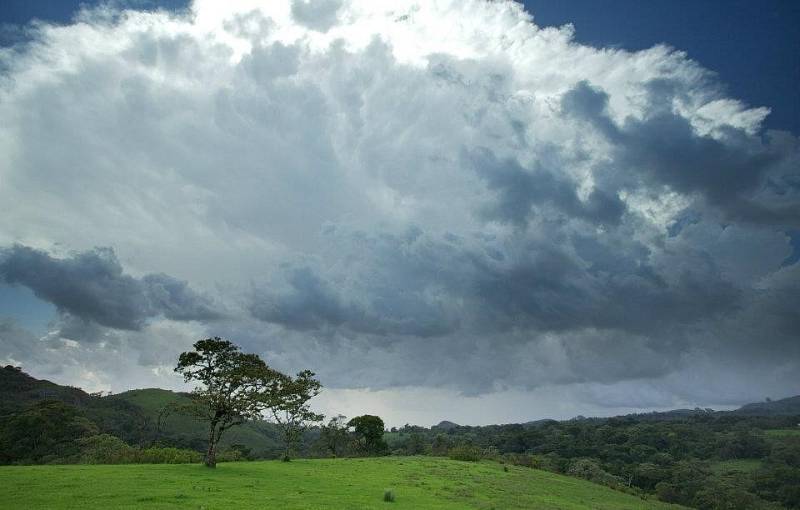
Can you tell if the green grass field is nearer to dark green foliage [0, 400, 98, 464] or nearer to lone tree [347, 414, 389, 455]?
lone tree [347, 414, 389, 455]

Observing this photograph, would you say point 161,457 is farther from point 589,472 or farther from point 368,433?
point 589,472

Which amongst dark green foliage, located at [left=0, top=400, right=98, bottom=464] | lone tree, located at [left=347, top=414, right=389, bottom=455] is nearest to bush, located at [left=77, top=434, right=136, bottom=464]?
dark green foliage, located at [left=0, top=400, right=98, bottom=464]

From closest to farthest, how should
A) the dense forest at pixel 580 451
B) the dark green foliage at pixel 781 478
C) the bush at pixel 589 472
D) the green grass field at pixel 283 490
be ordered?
1. the green grass field at pixel 283 490
2. the dense forest at pixel 580 451
3. the bush at pixel 589 472
4. the dark green foliage at pixel 781 478

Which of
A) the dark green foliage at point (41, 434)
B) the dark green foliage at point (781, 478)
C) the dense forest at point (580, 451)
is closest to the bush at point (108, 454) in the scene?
the dense forest at point (580, 451)

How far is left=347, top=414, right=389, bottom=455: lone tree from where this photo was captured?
389 feet

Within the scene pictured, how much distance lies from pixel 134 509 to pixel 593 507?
134 feet

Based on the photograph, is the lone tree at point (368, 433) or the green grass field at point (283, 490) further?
the lone tree at point (368, 433)

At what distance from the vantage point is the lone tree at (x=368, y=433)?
118562mm

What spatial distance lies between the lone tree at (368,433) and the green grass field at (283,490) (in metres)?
55.1

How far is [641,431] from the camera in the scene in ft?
563

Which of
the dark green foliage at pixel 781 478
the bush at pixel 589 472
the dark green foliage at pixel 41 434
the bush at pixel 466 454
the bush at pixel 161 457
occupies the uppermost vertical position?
the dark green foliage at pixel 41 434

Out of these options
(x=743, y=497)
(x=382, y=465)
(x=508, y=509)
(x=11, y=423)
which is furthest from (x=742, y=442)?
(x=11, y=423)

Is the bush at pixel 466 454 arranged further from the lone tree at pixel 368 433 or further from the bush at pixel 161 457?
the bush at pixel 161 457

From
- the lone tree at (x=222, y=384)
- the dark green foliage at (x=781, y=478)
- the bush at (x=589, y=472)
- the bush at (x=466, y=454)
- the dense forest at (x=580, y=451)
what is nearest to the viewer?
the lone tree at (x=222, y=384)
